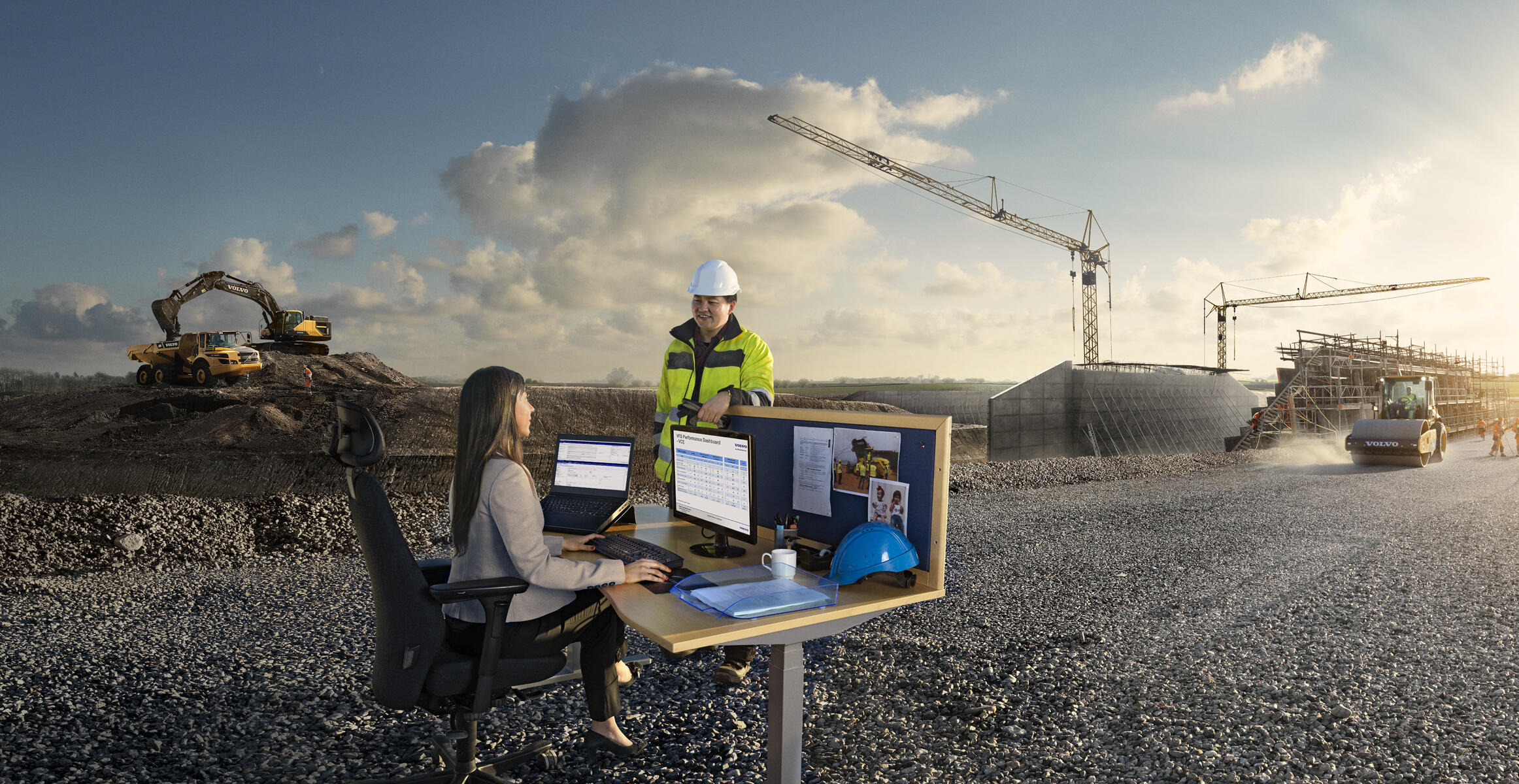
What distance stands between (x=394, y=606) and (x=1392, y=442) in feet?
68.9

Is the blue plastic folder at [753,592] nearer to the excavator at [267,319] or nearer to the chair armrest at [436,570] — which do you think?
the chair armrest at [436,570]

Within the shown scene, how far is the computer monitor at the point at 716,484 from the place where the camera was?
2734 mm

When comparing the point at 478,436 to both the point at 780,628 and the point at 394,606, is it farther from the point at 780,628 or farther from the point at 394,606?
the point at 780,628

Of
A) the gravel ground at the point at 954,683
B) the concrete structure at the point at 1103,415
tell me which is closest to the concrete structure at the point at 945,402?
the concrete structure at the point at 1103,415

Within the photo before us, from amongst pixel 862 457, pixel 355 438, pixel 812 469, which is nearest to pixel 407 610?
pixel 355 438

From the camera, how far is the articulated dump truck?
16.4 meters

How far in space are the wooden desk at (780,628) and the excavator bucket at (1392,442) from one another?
19590mm

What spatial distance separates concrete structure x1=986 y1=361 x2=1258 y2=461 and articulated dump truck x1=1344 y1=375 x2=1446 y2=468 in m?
6.58

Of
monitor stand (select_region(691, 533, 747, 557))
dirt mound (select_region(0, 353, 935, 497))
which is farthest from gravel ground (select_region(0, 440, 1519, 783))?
dirt mound (select_region(0, 353, 935, 497))

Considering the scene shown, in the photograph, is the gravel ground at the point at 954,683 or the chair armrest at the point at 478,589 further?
the gravel ground at the point at 954,683

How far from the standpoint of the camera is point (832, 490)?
9.16ft

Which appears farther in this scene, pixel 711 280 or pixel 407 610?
pixel 711 280

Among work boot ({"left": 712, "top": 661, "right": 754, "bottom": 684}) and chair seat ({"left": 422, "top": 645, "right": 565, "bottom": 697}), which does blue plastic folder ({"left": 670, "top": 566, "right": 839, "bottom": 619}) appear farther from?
work boot ({"left": 712, "top": 661, "right": 754, "bottom": 684})

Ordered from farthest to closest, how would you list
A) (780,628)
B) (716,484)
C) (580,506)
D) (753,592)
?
(580,506) < (716,484) < (753,592) < (780,628)
